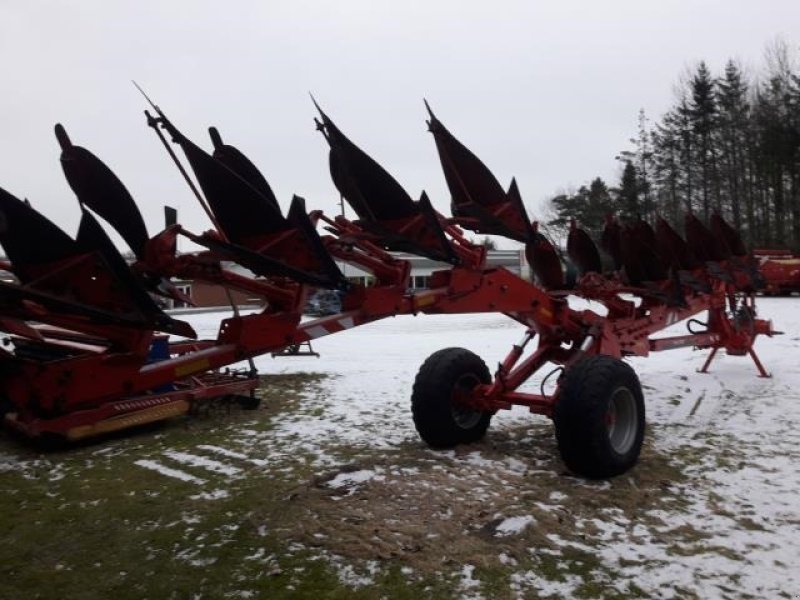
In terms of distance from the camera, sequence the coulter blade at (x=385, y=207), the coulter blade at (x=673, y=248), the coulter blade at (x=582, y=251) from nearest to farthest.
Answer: the coulter blade at (x=385, y=207) → the coulter blade at (x=582, y=251) → the coulter blade at (x=673, y=248)

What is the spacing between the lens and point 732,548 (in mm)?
3789

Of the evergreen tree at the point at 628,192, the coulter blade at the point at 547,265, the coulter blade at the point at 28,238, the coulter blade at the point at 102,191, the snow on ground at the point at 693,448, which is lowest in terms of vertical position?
the snow on ground at the point at 693,448

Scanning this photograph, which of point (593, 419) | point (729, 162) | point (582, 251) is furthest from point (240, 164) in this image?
point (729, 162)

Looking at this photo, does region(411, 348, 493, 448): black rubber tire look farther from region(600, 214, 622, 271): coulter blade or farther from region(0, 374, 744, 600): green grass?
→ region(600, 214, 622, 271): coulter blade

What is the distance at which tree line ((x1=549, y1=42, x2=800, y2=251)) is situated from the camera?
37594 millimetres

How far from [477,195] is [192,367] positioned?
8.64 feet

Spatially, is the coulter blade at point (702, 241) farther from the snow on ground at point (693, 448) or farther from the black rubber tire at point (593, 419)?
the black rubber tire at point (593, 419)

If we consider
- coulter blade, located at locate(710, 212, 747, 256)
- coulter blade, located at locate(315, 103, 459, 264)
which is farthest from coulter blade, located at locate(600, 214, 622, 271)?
coulter blade, located at locate(315, 103, 459, 264)

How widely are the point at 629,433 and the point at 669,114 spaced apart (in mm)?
46178

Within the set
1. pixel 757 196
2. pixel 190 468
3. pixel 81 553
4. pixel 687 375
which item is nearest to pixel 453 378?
pixel 190 468

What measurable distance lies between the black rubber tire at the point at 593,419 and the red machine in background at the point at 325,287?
0.01 meters

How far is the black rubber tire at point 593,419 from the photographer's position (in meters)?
4.90

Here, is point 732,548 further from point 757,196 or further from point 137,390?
point 757,196

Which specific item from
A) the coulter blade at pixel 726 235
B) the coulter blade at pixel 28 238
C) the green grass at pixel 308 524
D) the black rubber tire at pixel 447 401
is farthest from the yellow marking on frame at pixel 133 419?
the coulter blade at pixel 726 235
